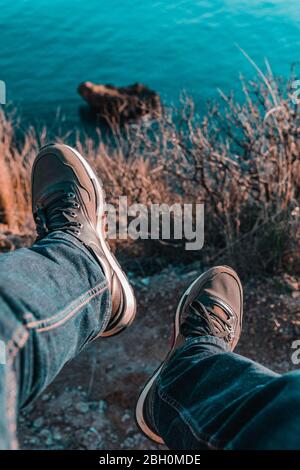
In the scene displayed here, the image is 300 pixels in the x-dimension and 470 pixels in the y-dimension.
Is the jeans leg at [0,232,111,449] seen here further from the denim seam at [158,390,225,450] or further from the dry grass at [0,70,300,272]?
the dry grass at [0,70,300,272]

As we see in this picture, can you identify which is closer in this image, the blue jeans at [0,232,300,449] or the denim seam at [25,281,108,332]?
the blue jeans at [0,232,300,449]

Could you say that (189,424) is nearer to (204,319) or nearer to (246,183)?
(204,319)

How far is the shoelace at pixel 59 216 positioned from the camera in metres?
2.02

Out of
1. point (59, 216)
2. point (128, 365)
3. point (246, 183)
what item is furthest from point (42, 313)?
point (246, 183)

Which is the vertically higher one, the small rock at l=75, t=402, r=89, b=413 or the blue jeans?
the blue jeans

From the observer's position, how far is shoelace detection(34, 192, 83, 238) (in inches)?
79.4

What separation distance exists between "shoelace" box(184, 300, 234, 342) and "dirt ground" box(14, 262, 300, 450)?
37 centimetres

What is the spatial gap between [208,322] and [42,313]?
822 millimetres

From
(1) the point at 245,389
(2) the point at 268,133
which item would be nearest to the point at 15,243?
(2) the point at 268,133

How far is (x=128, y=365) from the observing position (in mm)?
2354

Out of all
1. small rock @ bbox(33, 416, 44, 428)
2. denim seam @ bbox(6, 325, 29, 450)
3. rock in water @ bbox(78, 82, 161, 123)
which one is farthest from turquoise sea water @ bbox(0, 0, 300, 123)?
denim seam @ bbox(6, 325, 29, 450)

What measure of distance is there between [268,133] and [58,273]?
5.84ft

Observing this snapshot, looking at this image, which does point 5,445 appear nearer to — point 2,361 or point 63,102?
point 2,361
